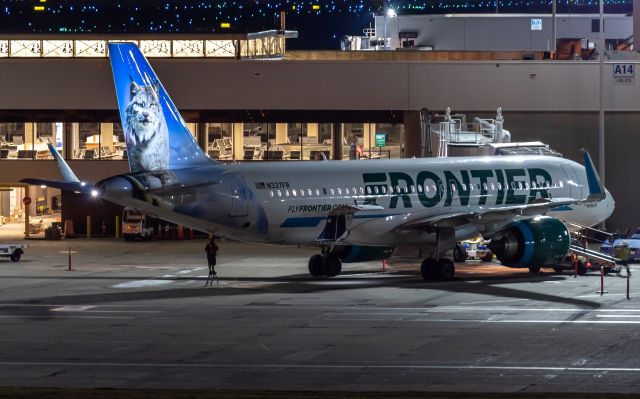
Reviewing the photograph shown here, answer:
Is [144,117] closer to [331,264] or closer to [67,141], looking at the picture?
[331,264]

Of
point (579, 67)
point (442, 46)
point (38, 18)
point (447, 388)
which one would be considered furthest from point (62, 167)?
point (38, 18)

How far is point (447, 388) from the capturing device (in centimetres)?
2328

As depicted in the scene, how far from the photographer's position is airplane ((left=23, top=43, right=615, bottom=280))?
4088 cm

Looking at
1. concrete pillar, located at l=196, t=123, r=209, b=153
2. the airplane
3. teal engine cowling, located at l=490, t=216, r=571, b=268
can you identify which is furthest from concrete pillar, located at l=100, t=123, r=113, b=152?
teal engine cowling, located at l=490, t=216, r=571, b=268

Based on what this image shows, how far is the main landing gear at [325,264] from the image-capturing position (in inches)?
1772

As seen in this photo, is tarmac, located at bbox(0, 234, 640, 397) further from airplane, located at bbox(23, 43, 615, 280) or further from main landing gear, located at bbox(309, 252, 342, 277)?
airplane, located at bbox(23, 43, 615, 280)

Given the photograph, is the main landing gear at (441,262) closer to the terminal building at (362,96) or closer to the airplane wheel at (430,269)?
the airplane wheel at (430,269)

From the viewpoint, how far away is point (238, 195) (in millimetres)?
41281

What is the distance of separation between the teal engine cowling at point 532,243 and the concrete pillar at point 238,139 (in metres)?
29.8

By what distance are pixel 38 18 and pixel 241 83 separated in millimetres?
117764

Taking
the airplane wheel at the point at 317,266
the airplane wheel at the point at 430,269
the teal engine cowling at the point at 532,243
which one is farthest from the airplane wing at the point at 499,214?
the airplane wheel at the point at 317,266

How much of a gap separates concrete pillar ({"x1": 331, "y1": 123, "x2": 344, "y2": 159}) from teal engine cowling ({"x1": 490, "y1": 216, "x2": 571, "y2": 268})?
29.0 meters

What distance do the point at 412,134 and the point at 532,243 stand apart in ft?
79.2

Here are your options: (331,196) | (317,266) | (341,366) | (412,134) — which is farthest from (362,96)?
(341,366)
